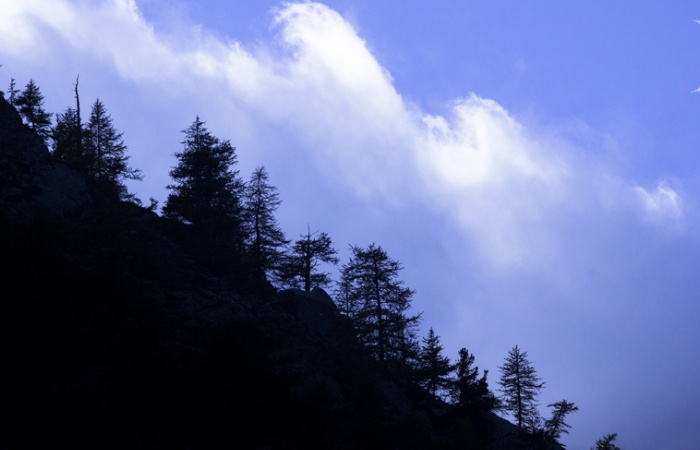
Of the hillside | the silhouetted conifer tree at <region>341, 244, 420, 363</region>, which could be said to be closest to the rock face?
the hillside

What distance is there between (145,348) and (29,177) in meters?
15.0

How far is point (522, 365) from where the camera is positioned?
55.6 meters

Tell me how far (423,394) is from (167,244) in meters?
20.6

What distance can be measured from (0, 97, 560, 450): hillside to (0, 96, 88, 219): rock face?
0.08 m

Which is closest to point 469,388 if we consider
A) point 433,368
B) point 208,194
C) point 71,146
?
point 433,368

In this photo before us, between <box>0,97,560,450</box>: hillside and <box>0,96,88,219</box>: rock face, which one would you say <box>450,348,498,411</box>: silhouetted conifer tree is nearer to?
<box>0,97,560,450</box>: hillside

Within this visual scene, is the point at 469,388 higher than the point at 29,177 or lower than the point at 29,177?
lower

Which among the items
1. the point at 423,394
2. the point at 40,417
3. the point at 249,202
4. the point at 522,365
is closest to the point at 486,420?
the point at 423,394

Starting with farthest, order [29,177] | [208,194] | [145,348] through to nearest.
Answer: [208,194] → [29,177] → [145,348]

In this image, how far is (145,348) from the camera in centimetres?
2377

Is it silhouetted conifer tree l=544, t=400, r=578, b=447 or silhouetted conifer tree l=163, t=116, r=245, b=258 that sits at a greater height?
silhouetted conifer tree l=163, t=116, r=245, b=258

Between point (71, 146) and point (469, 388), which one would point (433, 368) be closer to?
point (469, 388)

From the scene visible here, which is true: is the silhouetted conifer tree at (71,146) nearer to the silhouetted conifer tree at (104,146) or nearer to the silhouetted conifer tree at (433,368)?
the silhouetted conifer tree at (104,146)

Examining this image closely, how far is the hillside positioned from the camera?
66.6ft
